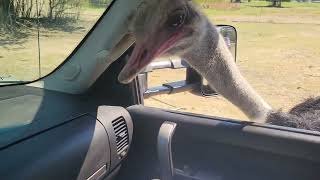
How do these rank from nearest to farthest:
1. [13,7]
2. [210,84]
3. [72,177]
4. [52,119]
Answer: [72,177], [52,119], [13,7], [210,84]

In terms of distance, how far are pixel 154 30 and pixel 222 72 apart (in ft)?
2.96

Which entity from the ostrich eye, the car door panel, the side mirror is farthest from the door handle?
the side mirror

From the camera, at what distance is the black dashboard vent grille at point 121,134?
2625 mm

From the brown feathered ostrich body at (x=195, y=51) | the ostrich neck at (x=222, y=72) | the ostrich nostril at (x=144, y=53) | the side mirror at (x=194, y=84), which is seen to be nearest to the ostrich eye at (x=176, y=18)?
the brown feathered ostrich body at (x=195, y=51)

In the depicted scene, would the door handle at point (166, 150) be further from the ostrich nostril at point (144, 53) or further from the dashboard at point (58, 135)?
the ostrich nostril at point (144, 53)

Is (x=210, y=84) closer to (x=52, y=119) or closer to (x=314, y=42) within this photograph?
(x=52, y=119)

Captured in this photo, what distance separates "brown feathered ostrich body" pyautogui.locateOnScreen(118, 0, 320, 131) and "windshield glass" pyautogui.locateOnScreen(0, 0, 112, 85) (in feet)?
1.12

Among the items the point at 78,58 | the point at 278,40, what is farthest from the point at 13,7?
the point at 278,40

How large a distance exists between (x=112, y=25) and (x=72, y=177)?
0.77 m

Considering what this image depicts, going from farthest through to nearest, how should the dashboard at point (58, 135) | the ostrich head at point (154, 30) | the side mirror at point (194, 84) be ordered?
the side mirror at point (194, 84) → the ostrich head at point (154, 30) → the dashboard at point (58, 135)

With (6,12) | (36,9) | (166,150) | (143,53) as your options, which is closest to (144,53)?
(143,53)

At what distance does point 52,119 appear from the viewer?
2391mm

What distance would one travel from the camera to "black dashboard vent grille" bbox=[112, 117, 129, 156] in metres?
2.63

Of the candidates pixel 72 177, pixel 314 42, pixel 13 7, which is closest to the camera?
pixel 72 177
